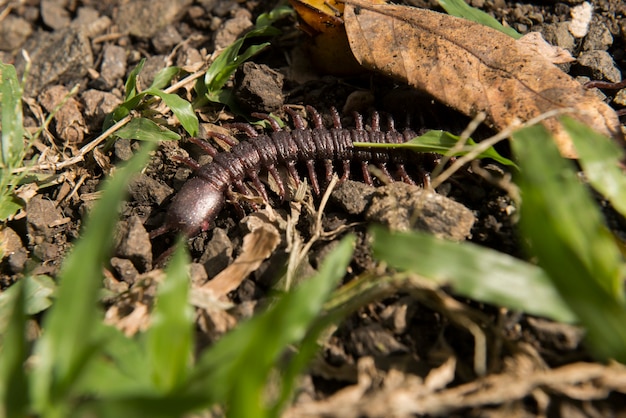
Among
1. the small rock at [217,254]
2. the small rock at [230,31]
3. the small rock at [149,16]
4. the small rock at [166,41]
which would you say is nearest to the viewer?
the small rock at [217,254]

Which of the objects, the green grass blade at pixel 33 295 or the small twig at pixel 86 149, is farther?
the small twig at pixel 86 149

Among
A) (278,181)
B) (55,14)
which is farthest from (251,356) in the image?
(55,14)

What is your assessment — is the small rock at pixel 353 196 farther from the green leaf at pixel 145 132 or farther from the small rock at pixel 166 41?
the small rock at pixel 166 41

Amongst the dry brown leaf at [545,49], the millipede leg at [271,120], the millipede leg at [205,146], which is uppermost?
the dry brown leaf at [545,49]

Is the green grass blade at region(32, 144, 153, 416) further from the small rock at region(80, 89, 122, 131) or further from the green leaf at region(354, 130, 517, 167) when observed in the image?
the small rock at region(80, 89, 122, 131)

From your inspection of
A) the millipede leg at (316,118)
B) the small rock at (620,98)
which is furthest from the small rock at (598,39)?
the millipede leg at (316,118)

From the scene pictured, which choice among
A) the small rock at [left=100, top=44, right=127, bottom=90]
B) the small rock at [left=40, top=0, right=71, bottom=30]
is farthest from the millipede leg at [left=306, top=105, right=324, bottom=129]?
the small rock at [left=40, top=0, right=71, bottom=30]
